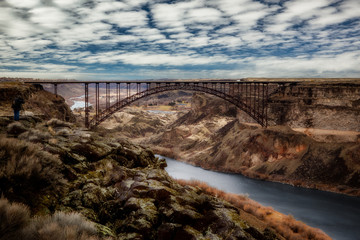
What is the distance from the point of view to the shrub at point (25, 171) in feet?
24.2

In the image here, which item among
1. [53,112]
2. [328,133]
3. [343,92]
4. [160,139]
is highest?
[343,92]

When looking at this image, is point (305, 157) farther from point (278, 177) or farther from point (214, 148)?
point (214, 148)

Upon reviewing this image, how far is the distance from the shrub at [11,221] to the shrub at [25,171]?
6.61 ft

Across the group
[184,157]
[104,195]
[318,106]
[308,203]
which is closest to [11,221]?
[104,195]

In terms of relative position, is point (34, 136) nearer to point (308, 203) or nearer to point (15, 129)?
point (15, 129)

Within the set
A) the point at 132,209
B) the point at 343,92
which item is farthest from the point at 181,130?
the point at 132,209

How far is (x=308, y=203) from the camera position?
1200 inches

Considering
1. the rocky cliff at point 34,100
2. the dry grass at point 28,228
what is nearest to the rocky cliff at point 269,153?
the rocky cliff at point 34,100

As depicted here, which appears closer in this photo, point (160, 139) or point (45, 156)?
point (45, 156)

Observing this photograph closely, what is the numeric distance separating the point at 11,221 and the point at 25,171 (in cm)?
309

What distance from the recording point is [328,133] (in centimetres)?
3884

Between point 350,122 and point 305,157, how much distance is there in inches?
298

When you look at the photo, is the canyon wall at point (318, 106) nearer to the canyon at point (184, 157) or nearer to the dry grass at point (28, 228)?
the canyon at point (184, 157)

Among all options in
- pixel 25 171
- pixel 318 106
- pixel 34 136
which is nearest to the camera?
pixel 25 171
